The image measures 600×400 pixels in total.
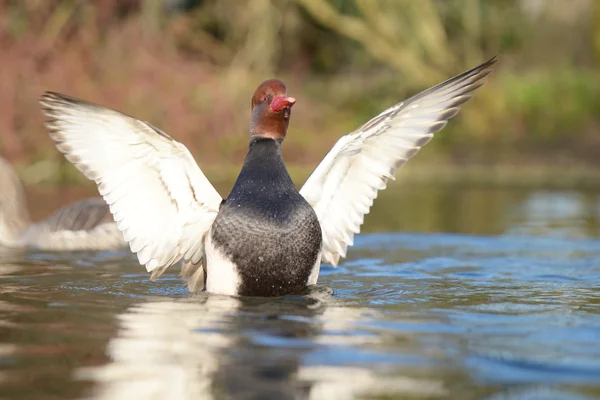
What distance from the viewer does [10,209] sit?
10297 millimetres

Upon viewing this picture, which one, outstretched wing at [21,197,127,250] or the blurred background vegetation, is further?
the blurred background vegetation

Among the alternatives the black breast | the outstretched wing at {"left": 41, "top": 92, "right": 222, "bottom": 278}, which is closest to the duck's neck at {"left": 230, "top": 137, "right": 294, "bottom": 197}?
the black breast

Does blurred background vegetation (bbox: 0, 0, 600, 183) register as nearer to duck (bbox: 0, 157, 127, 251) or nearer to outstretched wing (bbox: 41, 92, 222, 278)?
duck (bbox: 0, 157, 127, 251)

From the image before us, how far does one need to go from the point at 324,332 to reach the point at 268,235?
46.3 inches

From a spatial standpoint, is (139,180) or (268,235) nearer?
(268,235)

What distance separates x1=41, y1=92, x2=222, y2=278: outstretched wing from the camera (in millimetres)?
6457

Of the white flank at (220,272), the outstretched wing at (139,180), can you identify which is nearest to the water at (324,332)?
the white flank at (220,272)

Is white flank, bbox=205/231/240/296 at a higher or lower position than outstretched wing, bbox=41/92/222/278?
lower

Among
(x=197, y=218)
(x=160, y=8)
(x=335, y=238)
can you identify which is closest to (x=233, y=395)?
(x=197, y=218)

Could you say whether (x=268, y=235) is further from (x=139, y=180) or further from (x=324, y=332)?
(x=324, y=332)

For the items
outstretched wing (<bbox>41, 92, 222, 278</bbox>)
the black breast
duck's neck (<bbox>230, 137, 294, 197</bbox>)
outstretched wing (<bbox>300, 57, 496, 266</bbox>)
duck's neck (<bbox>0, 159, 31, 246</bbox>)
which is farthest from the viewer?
duck's neck (<bbox>0, 159, 31, 246</bbox>)

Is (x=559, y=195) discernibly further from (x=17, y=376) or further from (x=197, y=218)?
(x=17, y=376)

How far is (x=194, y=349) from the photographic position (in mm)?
4645

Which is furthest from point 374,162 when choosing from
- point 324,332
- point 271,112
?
point 324,332
